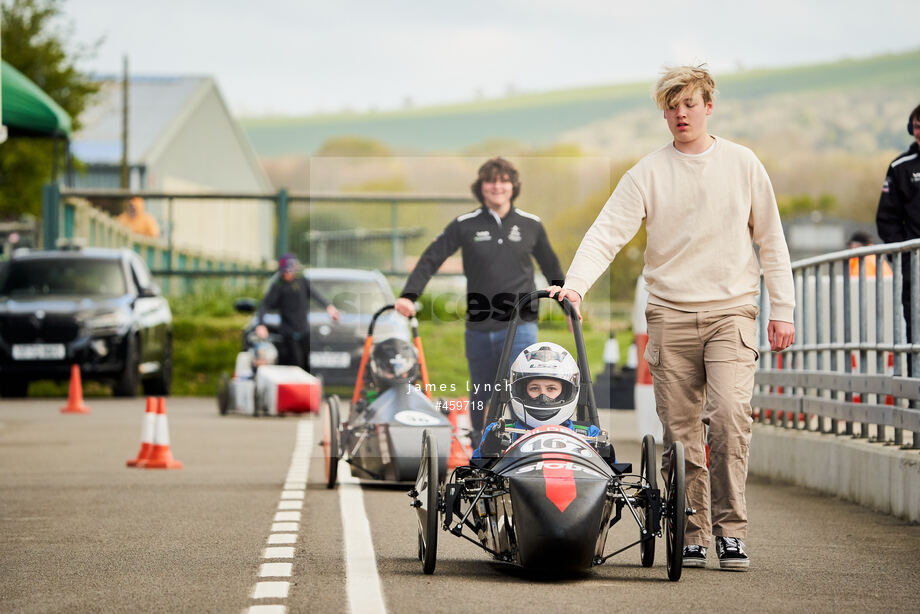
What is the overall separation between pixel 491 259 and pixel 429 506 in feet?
13.3

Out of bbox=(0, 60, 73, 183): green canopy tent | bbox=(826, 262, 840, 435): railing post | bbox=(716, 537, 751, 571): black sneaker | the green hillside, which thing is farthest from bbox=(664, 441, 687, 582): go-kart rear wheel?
the green hillside

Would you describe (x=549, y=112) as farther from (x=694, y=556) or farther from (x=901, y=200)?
(x=694, y=556)

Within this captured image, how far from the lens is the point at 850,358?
12875mm

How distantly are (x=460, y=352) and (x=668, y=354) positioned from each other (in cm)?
440

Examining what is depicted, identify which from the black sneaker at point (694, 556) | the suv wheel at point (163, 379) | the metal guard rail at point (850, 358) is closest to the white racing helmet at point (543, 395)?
the black sneaker at point (694, 556)

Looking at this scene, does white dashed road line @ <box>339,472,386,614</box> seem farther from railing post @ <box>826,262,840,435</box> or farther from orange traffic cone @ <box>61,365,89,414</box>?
orange traffic cone @ <box>61,365,89,414</box>

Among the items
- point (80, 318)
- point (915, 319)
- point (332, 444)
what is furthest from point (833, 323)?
point (80, 318)

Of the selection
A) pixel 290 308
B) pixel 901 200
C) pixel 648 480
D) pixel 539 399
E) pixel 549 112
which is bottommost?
pixel 648 480

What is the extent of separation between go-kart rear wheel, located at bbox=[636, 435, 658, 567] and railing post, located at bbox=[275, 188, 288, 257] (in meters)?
23.2

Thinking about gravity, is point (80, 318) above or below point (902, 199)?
below

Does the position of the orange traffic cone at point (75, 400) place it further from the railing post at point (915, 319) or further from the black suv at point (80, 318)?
the railing post at point (915, 319)

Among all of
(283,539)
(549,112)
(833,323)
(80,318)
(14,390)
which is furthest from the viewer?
(549,112)

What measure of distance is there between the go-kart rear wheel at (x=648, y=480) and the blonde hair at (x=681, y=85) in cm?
164

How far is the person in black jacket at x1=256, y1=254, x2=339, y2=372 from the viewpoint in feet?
74.8
